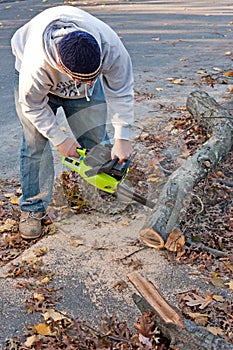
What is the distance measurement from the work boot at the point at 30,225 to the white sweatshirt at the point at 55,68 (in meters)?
0.69

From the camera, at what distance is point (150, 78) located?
677cm

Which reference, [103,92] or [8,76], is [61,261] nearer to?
[103,92]

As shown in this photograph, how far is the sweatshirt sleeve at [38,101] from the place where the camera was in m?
2.66

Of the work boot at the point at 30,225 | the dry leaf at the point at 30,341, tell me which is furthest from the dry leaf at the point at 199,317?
the work boot at the point at 30,225

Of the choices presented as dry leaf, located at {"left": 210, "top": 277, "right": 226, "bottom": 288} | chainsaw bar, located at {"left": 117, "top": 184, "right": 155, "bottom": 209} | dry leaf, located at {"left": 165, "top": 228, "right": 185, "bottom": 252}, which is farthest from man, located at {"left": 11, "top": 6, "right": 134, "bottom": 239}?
dry leaf, located at {"left": 210, "top": 277, "right": 226, "bottom": 288}

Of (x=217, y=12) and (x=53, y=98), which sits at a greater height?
(x=53, y=98)

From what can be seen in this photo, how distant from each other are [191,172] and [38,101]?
4.28ft

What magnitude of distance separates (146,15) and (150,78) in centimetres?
511

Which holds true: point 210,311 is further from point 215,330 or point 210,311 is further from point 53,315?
point 53,315

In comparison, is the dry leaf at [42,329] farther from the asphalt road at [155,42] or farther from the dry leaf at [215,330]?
the asphalt road at [155,42]

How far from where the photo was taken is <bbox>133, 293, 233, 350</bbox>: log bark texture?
223cm

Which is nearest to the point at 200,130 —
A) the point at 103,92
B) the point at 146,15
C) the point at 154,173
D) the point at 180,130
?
the point at 180,130

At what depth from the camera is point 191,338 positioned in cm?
227

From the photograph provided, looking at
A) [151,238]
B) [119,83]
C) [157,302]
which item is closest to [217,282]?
[151,238]
